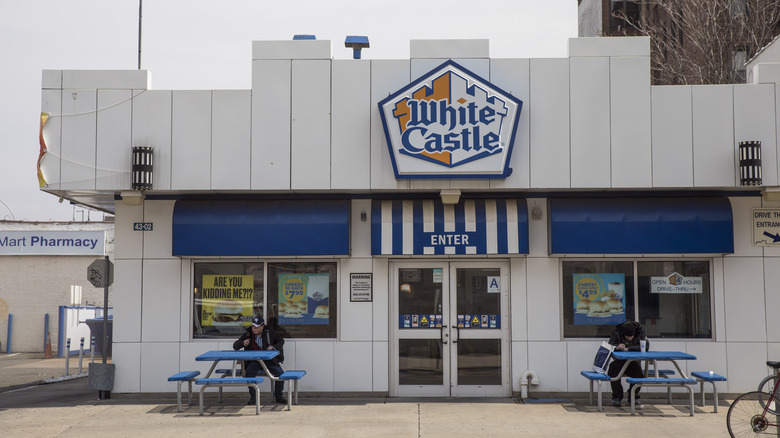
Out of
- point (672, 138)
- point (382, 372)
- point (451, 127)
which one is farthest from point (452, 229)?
point (672, 138)

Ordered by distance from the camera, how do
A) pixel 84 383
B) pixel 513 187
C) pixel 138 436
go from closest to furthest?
1. pixel 138 436
2. pixel 513 187
3. pixel 84 383

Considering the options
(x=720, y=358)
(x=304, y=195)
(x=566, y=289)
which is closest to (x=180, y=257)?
(x=304, y=195)

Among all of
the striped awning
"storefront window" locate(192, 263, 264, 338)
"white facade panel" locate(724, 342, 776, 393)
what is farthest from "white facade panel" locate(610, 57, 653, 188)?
"storefront window" locate(192, 263, 264, 338)

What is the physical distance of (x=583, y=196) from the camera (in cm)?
1328

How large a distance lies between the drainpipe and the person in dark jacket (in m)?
3.99

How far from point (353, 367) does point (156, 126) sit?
5.27 meters

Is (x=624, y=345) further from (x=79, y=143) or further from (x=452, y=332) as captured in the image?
(x=79, y=143)

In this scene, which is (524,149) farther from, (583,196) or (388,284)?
(388,284)

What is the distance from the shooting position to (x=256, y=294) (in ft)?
44.8

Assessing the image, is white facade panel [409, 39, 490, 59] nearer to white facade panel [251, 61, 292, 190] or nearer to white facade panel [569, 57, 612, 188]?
white facade panel [569, 57, 612, 188]

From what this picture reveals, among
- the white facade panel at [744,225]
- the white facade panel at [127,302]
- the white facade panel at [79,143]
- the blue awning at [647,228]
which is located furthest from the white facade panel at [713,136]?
the white facade panel at [79,143]

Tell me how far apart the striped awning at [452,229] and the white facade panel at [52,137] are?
17.6 ft

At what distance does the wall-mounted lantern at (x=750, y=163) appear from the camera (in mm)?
12344

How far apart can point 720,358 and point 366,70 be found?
25.3ft
